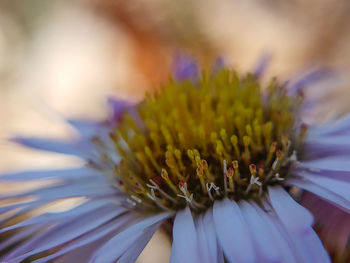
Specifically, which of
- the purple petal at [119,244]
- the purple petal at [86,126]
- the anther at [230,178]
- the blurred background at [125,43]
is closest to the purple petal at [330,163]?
the anther at [230,178]

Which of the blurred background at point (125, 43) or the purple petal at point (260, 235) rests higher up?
the blurred background at point (125, 43)

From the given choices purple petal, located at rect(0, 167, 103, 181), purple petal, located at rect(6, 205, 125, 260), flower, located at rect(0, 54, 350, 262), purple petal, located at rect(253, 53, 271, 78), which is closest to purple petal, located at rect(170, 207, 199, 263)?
flower, located at rect(0, 54, 350, 262)

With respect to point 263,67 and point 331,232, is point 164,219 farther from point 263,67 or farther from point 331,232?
point 263,67

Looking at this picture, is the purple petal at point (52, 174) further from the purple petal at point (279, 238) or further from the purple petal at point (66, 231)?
the purple petal at point (279, 238)

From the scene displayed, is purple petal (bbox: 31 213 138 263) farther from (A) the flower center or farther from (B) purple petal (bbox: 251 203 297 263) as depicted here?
(B) purple petal (bbox: 251 203 297 263)

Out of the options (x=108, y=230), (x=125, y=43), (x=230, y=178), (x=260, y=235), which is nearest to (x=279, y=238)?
Answer: (x=260, y=235)

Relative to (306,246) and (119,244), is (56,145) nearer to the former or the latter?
(119,244)
